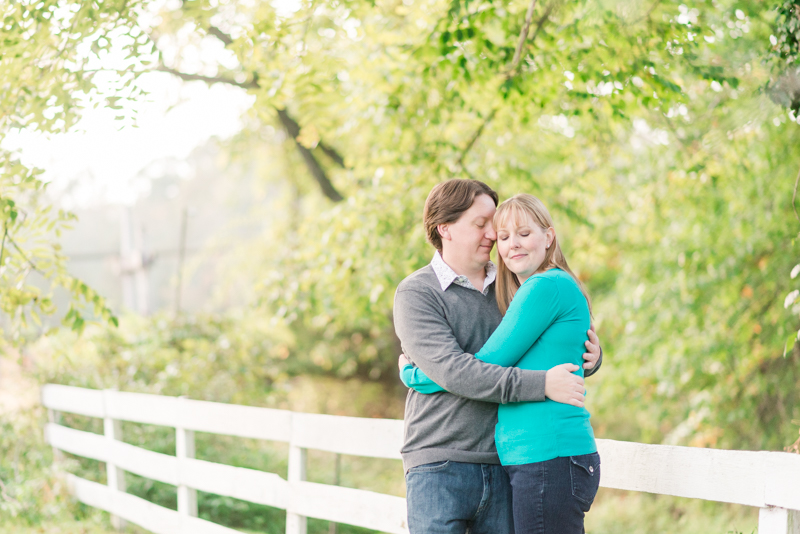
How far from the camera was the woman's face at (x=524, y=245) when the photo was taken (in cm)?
213

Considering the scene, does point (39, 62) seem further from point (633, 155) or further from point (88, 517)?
point (633, 155)

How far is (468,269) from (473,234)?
0.44ft

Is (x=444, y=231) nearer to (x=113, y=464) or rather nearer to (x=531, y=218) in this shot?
(x=531, y=218)

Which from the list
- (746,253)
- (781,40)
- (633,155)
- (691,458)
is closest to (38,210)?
(691,458)

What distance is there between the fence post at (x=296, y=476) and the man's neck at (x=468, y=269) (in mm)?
1654

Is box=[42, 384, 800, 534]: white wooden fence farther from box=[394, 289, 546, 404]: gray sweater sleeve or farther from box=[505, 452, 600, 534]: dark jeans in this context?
box=[394, 289, 546, 404]: gray sweater sleeve

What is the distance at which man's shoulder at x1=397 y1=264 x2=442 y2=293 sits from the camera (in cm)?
225

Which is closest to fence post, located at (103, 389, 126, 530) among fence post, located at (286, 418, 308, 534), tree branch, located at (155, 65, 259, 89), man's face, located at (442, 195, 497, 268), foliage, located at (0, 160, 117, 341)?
foliage, located at (0, 160, 117, 341)

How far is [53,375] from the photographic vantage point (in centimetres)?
631

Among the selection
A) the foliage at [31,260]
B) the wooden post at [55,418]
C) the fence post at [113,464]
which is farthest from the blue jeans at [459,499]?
the wooden post at [55,418]

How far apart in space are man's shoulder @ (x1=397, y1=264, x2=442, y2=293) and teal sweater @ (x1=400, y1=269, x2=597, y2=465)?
28 cm

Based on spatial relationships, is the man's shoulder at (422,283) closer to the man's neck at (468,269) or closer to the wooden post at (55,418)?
the man's neck at (468,269)

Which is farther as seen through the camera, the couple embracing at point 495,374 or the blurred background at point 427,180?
the blurred background at point 427,180

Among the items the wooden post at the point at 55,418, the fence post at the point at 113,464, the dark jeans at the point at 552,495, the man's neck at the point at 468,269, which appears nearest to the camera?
the dark jeans at the point at 552,495
